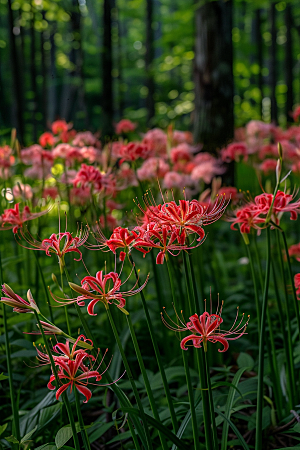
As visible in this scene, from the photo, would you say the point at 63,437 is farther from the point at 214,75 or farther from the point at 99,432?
the point at 214,75

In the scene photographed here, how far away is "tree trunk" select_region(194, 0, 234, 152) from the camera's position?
14.8 feet

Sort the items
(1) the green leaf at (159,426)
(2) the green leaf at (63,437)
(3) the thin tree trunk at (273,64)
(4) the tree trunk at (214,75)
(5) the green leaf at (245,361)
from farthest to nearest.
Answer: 1. (3) the thin tree trunk at (273,64)
2. (4) the tree trunk at (214,75)
3. (5) the green leaf at (245,361)
4. (2) the green leaf at (63,437)
5. (1) the green leaf at (159,426)

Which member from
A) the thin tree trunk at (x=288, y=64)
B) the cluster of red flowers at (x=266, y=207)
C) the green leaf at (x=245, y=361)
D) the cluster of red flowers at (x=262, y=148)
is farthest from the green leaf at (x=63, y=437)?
the thin tree trunk at (x=288, y=64)

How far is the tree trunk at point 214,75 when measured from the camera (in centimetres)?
450

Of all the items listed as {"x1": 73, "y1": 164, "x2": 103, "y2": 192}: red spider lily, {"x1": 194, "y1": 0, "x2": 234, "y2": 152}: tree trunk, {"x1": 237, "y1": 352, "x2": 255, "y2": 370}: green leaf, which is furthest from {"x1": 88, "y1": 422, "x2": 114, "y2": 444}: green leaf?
{"x1": 194, "y1": 0, "x2": 234, "y2": 152}: tree trunk

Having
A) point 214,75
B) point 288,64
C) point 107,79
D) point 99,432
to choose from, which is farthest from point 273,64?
point 99,432

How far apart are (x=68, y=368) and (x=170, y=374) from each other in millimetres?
871

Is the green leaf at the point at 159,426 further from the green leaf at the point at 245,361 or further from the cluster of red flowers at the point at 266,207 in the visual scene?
the green leaf at the point at 245,361

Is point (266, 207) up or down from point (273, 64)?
down

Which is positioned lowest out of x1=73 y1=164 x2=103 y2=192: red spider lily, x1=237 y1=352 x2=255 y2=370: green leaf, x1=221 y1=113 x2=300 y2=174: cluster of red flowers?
x1=237 y1=352 x2=255 y2=370: green leaf

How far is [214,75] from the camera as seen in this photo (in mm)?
4574

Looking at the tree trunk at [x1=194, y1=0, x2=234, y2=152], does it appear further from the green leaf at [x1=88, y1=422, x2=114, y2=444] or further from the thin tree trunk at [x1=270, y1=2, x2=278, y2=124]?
the thin tree trunk at [x1=270, y1=2, x2=278, y2=124]

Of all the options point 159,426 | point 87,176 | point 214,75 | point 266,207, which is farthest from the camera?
point 214,75

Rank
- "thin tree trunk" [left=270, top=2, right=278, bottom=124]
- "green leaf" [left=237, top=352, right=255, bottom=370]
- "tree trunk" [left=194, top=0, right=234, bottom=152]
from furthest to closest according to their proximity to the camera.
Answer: "thin tree trunk" [left=270, top=2, right=278, bottom=124] < "tree trunk" [left=194, top=0, right=234, bottom=152] < "green leaf" [left=237, top=352, right=255, bottom=370]
